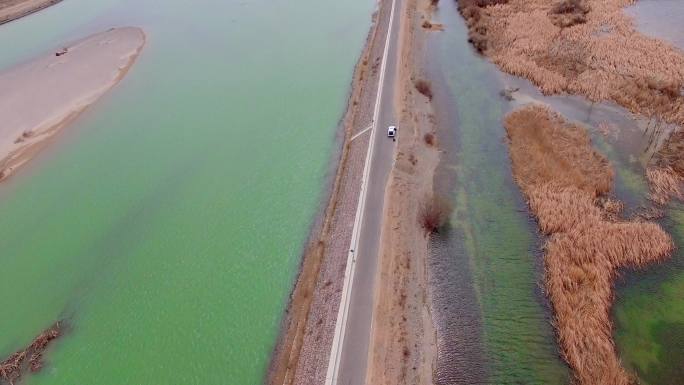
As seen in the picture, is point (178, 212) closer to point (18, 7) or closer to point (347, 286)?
point (347, 286)

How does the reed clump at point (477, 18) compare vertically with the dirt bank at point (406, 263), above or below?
above

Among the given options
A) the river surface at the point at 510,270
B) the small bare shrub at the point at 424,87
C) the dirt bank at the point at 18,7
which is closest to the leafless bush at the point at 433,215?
the river surface at the point at 510,270

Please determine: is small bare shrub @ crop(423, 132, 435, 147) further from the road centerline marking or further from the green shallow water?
the road centerline marking

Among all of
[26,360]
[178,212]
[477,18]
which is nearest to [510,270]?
[178,212]

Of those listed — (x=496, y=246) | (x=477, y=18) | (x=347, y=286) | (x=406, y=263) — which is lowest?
(x=496, y=246)

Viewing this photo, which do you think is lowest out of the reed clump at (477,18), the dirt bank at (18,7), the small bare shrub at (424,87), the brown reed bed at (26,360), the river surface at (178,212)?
the brown reed bed at (26,360)

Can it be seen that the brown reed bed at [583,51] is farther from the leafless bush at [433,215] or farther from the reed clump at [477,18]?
the leafless bush at [433,215]

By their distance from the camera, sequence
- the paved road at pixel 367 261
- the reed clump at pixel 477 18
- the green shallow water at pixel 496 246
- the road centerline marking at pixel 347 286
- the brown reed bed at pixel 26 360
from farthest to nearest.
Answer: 1. the reed clump at pixel 477 18
2. the brown reed bed at pixel 26 360
3. the green shallow water at pixel 496 246
4. the paved road at pixel 367 261
5. the road centerline marking at pixel 347 286

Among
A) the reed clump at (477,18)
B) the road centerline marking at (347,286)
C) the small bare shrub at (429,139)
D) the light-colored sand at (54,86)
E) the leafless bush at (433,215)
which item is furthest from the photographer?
the reed clump at (477,18)
